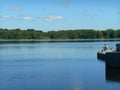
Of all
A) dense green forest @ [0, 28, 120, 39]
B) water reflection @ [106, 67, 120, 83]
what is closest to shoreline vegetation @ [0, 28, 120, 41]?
dense green forest @ [0, 28, 120, 39]

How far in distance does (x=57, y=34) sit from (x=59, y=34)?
3.26ft

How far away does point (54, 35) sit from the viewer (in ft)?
472

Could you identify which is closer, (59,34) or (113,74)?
(113,74)

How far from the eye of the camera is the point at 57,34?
145375mm

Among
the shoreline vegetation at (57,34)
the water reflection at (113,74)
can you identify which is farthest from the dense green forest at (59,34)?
the water reflection at (113,74)

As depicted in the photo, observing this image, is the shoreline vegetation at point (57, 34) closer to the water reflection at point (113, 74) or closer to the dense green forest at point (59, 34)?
the dense green forest at point (59, 34)

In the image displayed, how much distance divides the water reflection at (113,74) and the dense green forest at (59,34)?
111 m

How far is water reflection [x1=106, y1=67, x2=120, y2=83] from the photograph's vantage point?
20.6 m

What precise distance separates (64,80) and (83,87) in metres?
2.62

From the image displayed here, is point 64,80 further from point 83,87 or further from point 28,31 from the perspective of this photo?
point 28,31

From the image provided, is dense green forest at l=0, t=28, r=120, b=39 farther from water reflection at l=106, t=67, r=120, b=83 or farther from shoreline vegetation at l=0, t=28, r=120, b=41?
water reflection at l=106, t=67, r=120, b=83

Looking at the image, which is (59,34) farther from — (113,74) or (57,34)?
(113,74)

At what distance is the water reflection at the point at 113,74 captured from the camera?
20.6 metres

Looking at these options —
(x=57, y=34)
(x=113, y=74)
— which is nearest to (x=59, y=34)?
(x=57, y=34)
